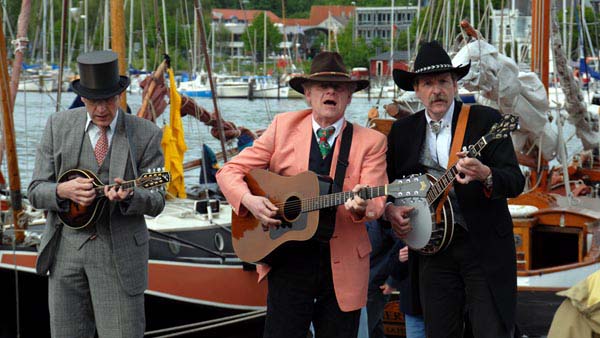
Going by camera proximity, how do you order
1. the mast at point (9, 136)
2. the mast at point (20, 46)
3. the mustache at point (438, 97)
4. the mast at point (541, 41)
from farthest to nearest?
the mast at point (541, 41) < the mast at point (20, 46) < the mast at point (9, 136) < the mustache at point (438, 97)

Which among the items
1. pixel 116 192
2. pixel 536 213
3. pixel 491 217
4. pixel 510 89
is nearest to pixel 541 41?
pixel 510 89

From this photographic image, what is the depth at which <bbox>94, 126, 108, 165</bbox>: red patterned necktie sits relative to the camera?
5160mm

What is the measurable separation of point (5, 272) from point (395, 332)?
3.47 m

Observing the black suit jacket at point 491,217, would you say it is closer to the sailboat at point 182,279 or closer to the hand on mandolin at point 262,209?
the hand on mandolin at point 262,209

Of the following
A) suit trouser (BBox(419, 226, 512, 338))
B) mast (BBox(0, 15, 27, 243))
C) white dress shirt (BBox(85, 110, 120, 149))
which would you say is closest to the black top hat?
white dress shirt (BBox(85, 110, 120, 149))

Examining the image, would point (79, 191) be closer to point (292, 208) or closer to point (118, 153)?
point (118, 153)

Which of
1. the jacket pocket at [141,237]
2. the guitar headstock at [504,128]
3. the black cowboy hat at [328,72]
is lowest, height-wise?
the jacket pocket at [141,237]

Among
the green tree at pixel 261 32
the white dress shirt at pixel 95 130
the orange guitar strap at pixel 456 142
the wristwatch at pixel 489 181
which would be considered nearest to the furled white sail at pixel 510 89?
the orange guitar strap at pixel 456 142

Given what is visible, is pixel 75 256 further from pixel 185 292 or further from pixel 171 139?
pixel 171 139

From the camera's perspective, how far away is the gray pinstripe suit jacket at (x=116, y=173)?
510 centimetres

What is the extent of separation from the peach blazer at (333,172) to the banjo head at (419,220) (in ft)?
0.53

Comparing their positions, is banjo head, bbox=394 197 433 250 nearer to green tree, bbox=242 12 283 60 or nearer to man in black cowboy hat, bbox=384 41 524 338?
→ man in black cowboy hat, bbox=384 41 524 338

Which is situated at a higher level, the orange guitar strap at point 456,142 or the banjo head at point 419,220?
the orange guitar strap at point 456,142

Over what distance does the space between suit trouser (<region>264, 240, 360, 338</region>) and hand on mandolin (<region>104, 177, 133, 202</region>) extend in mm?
788
